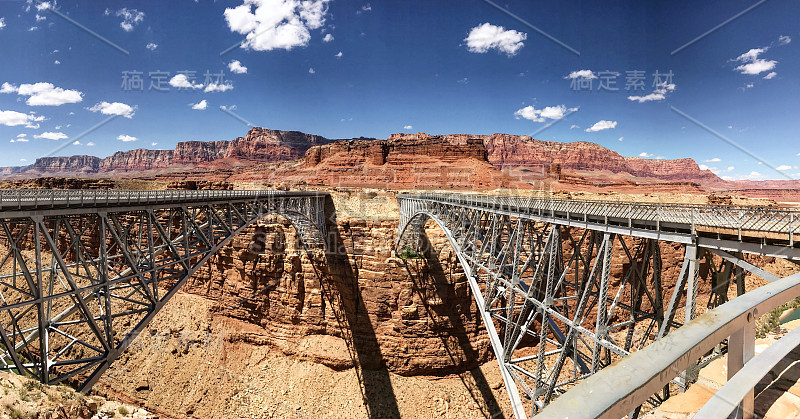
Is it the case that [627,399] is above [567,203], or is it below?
below

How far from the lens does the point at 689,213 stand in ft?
23.6

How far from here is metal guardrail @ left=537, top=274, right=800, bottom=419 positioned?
1.30 m

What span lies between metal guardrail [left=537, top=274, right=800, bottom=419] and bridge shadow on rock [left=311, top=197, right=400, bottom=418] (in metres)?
23.1

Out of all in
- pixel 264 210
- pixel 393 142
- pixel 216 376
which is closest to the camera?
pixel 264 210

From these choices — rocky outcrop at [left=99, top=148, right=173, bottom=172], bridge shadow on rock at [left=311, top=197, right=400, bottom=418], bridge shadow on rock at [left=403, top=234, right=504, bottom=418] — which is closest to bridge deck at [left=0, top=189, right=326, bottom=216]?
bridge shadow on rock at [left=311, top=197, right=400, bottom=418]

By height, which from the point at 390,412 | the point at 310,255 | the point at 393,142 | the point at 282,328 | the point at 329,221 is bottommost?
the point at 390,412

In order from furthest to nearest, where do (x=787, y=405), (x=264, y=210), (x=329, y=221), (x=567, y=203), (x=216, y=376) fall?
1. (x=329, y=221)
2. (x=216, y=376)
3. (x=264, y=210)
4. (x=567, y=203)
5. (x=787, y=405)

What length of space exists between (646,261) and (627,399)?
8951 millimetres

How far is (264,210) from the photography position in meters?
21.0

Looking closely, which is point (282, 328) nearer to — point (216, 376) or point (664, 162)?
point (216, 376)

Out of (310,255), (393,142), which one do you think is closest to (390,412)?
(310,255)

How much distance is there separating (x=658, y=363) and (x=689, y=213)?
25.0 ft

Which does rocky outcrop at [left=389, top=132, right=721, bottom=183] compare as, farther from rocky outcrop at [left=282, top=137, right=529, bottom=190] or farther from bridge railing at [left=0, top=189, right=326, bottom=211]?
bridge railing at [left=0, top=189, right=326, bottom=211]

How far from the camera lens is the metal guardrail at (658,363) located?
1.30 m
